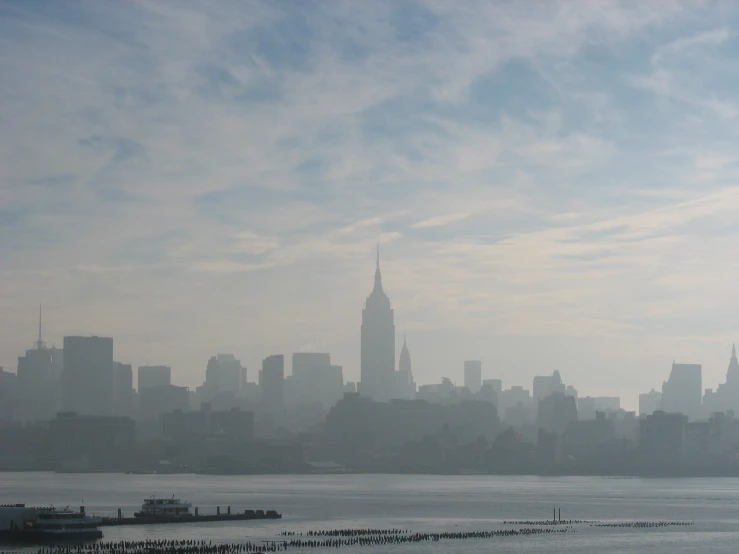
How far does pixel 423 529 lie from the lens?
156 metres

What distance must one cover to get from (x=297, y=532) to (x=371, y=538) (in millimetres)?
10335

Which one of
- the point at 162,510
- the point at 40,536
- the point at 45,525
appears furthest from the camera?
the point at 162,510

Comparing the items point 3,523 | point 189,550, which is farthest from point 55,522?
point 189,550

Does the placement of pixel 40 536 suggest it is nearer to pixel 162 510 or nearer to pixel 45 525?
pixel 45 525

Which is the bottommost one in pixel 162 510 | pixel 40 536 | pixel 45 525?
pixel 40 536

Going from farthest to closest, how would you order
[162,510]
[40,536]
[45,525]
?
1. [162,510]
2. [45,525]
3. [40,536]

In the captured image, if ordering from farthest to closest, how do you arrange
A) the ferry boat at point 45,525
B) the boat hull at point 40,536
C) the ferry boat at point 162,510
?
the ferry boat at point 162,510
the ferry boat at point 45,525
the boat hull at point 40,536

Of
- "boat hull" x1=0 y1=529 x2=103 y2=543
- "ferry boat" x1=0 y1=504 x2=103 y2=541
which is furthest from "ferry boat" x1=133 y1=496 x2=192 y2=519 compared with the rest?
"boat hull" x1=0 y1=529 x2=103 y2=543

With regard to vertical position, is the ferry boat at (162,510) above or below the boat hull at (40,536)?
above

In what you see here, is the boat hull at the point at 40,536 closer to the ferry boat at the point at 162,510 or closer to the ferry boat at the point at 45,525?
the ferry boat at the point at 45,525

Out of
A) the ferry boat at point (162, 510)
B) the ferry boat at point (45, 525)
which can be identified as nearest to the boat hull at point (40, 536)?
the ferry boat at point (45, 525)

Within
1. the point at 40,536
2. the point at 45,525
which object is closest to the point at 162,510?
the point at 45,525

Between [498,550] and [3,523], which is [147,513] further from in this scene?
[498,550]

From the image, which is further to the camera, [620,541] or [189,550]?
[620,541]
